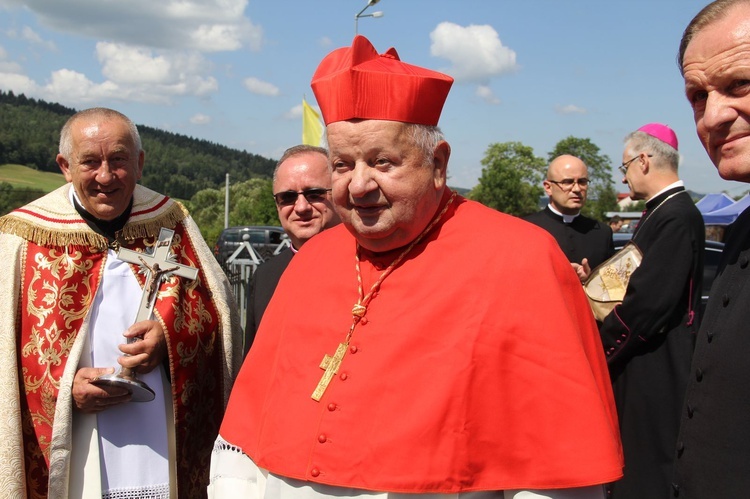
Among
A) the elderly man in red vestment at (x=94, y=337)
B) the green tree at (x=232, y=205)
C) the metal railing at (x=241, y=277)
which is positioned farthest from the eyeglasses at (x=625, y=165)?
the green tree at (x=232, y=205)

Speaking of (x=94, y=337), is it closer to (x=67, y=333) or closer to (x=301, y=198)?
(x=67, y=333)

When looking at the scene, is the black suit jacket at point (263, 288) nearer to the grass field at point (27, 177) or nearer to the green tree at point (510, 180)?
the green tree at point (510, 180)

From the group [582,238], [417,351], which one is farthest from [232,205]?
[417,351]

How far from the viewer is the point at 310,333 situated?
2264 mm

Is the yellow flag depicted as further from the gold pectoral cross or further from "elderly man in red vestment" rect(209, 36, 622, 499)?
the gold pectoral cross

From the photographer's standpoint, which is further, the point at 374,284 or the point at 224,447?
the point at 224,447

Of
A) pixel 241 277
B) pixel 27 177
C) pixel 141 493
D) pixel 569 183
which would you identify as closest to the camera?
pixel 141 493

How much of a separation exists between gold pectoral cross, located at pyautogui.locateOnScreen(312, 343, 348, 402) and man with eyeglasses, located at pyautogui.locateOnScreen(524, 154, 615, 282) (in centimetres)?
359

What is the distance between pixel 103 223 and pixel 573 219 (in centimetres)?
375

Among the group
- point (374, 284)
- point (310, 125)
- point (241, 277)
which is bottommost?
point (241, 277)

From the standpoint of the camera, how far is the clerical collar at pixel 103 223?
10.8 feet

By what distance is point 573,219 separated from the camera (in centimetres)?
564

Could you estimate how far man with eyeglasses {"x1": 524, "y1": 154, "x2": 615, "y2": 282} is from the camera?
539cm

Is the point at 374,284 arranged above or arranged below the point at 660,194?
below
